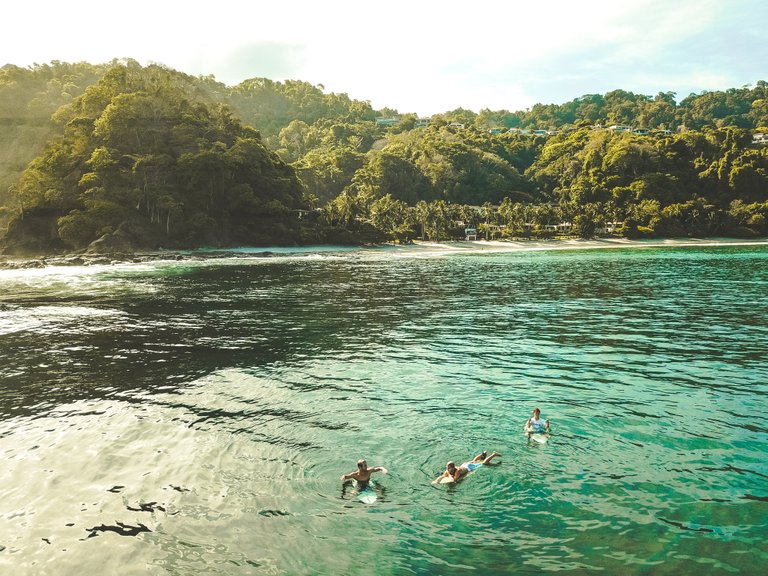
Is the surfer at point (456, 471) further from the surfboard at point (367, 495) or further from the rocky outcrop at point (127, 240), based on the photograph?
the rocky outcrop at point (127, 240)

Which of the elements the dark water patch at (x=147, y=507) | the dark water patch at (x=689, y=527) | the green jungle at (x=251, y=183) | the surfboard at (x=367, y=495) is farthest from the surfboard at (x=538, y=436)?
the green jungle at (x=251, y=183)

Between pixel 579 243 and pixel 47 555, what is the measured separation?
5302 inches

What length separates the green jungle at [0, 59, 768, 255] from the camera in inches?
4146

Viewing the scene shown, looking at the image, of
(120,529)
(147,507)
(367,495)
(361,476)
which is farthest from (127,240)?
(367,495)

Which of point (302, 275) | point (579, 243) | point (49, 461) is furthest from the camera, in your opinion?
point (579, 243)

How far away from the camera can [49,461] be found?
14.8 m

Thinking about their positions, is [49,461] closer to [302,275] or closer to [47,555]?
[47,555]

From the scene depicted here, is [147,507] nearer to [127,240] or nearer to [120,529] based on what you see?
[120,529]

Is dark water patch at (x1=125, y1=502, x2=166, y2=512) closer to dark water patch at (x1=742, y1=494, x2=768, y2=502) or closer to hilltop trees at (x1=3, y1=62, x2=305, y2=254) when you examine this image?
dark water patch at (x1=742, y1=494, x2=768, y2=502)

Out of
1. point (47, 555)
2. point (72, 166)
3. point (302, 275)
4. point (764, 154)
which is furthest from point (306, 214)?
point (764, 154)

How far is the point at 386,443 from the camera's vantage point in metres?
15.4

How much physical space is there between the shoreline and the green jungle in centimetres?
405

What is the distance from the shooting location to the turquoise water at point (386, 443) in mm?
10391

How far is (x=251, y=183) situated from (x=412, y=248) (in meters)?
44.2
